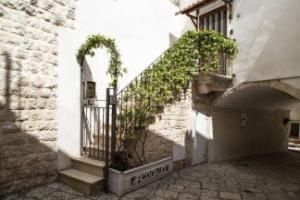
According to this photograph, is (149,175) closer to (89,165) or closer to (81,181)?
(89,165)

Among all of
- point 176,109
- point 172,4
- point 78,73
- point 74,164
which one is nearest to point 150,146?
point 176,109

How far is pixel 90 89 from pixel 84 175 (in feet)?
5.03

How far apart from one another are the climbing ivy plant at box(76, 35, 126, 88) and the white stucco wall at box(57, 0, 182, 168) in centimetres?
17

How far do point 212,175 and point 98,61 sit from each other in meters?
3.42

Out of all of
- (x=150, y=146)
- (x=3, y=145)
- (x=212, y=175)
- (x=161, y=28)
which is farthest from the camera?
(x=161, y=28)

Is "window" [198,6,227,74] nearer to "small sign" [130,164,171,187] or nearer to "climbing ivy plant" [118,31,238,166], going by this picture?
"climbing ivy plant" [118,31,238,166]

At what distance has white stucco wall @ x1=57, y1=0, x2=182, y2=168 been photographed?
13.2 ft

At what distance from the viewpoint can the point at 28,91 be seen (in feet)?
11.5

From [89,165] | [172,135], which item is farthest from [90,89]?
[172,135]

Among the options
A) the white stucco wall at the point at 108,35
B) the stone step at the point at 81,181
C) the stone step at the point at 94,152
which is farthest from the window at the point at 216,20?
the stone step at the point at 81,181

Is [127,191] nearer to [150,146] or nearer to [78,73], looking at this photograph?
[150,146]

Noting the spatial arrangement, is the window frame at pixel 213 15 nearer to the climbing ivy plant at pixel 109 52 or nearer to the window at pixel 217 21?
the window at pixel 217 21

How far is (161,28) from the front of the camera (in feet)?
22.2

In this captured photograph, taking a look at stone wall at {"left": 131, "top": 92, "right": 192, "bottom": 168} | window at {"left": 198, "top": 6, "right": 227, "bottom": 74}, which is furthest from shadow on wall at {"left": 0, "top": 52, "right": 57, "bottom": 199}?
window at {"left": 198, "top": 6, "right": 227, "bottom": 74}
